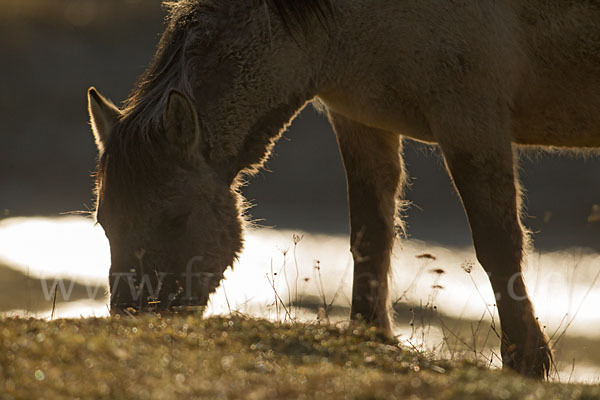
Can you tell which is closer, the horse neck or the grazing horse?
the grazing horse

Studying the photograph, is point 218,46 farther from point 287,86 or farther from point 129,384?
point 129,384

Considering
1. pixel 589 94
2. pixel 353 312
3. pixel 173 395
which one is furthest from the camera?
pixel 353 312

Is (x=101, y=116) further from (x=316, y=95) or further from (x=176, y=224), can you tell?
(x=316, y=95)

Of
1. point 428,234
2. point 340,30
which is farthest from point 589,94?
point 428,234

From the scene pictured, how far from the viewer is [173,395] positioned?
2.33 m

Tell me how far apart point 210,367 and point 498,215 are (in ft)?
8.70

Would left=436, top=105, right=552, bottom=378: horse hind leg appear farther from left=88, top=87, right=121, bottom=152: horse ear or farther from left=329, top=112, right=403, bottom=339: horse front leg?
left=88, top=87, right=121, bottom=152: horse ear

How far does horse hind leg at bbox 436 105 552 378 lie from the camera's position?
464 cm

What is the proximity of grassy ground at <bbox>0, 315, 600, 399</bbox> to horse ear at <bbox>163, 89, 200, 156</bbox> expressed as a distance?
1203 millimetres

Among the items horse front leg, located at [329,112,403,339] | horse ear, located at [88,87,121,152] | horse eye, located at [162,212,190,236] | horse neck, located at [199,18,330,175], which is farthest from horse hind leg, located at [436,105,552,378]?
horse ear, located at [88,87,121,152]

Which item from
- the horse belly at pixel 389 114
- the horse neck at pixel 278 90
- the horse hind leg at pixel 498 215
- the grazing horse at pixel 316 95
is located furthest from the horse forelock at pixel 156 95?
the horse hind leg at pixel 498 215

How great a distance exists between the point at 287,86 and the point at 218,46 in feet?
1.76

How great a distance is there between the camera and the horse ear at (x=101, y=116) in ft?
15.9

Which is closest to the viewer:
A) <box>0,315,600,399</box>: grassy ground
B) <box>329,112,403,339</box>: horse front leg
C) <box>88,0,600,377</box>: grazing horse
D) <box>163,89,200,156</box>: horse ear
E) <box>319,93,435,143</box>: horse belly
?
<box>0,315,600,399</box>: grassy ground
